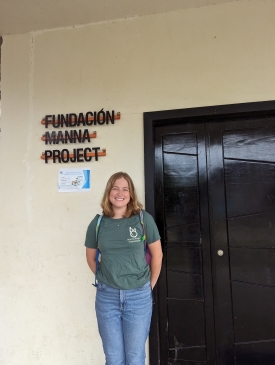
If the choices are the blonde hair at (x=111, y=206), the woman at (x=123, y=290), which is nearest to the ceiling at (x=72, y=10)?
the blonde hair at (x=111, y=206)

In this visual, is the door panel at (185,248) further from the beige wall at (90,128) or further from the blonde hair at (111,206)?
the blonde hair at (111,206)

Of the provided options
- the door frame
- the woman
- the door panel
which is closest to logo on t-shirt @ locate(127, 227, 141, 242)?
the woman

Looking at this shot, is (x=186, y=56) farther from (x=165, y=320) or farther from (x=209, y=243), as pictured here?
(x=165, y=320)

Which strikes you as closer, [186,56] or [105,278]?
[105,278]

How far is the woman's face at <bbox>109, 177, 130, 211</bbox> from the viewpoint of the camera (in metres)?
1.61

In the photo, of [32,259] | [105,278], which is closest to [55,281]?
[32,259]

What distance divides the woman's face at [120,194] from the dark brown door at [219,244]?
501 millimetres

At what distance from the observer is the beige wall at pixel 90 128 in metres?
2.01

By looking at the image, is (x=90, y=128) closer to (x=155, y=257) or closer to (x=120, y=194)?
(x=120, y=194)

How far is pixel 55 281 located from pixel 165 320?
3.00 ft

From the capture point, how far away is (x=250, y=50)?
6.59 feet

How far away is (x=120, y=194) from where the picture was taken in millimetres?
1621

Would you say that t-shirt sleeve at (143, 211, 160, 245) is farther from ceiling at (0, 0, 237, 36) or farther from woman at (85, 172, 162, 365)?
ceiling at (0, 0, 237, 36)

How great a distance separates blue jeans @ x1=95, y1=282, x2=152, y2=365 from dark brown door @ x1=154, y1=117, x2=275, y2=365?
536 mm
